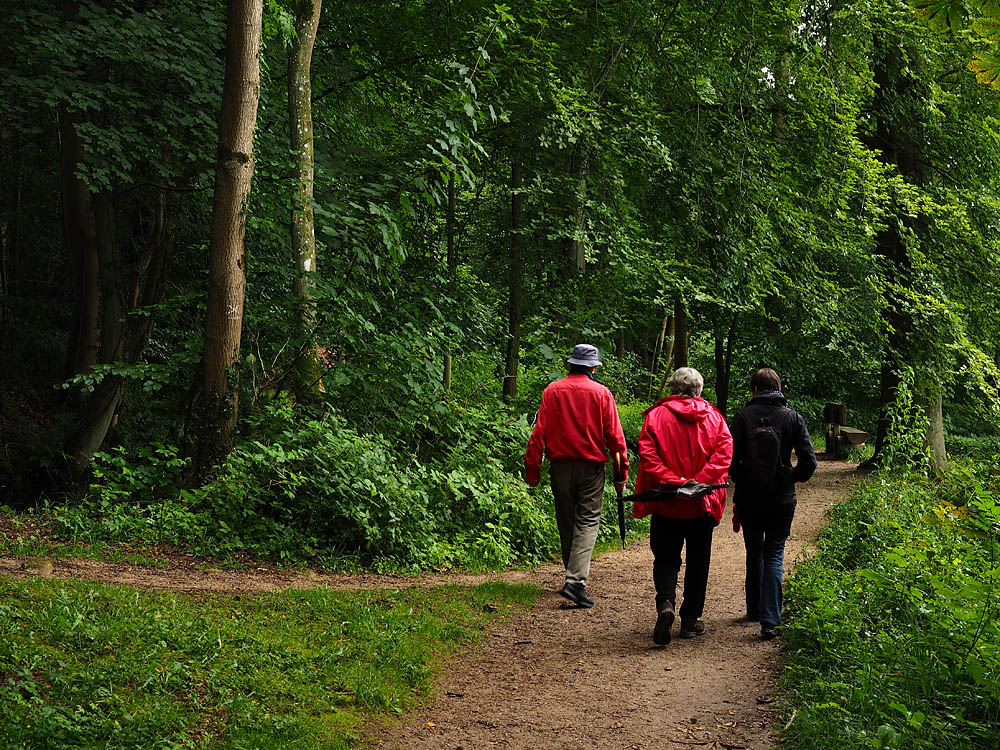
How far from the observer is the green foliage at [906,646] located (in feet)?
13.1

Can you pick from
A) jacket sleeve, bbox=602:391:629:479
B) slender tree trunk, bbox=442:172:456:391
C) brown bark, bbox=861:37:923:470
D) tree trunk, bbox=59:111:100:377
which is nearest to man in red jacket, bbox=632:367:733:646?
jacket sleeve, bbox=602:391:629:479

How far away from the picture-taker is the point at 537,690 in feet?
18.0

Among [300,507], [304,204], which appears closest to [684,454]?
[300,507]

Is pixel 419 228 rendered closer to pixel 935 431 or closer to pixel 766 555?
pixel 766 555

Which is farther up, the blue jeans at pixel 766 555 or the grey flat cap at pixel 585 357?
the grey flat cap at pixel 585 357

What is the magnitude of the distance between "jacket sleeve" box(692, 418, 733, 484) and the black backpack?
0.51 feet

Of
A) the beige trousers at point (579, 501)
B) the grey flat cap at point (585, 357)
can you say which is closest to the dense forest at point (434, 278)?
the beige trousers at point (579, 501)

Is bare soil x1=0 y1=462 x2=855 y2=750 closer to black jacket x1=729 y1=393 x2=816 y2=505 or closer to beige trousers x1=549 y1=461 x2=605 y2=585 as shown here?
beige trousers x1=549 y1=461 x2=605 y2=585

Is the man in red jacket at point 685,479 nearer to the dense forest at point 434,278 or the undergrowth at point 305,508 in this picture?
the dense forest at point 434,278

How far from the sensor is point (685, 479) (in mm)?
6539

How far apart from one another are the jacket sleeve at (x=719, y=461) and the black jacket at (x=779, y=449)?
0.33 feet

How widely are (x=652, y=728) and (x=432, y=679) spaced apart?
1499mm

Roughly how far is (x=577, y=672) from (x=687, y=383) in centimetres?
236

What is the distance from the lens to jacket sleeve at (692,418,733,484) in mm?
6531
